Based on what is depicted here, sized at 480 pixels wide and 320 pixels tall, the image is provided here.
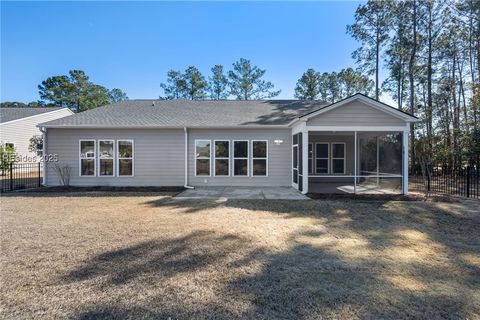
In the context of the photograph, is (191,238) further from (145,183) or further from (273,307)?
(145,183)

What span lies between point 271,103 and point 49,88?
43.1m

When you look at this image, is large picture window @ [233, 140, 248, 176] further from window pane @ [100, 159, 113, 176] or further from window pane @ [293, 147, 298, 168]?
window pane @ [100, 159, 113, 176]

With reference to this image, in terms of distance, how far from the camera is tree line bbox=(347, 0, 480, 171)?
65.2 feet

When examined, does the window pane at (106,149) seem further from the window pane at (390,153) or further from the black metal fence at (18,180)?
the window pane at (390,153)

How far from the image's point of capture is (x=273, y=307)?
2869 millimetres

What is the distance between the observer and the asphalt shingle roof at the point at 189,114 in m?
12.4

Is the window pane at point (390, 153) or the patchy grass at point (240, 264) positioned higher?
the window pane at point (390, 153)

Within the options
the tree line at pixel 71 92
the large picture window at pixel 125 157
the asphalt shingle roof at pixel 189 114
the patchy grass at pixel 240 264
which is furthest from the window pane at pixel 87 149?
the tree line at pixel 71 92

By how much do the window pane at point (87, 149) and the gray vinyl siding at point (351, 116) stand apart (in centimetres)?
1005

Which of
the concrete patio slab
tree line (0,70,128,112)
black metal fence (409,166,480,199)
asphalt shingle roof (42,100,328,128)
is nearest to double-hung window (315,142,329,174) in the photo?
asphalt shingle roof (42,100,328,128)

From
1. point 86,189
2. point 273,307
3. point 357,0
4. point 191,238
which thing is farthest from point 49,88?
point 273,307

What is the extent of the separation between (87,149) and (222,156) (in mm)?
6488

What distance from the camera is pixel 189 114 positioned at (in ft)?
45.9

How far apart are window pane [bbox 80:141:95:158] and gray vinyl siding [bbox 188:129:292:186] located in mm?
4646
